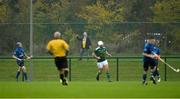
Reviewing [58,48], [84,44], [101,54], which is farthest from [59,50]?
[84,44]

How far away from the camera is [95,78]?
40.8 metres

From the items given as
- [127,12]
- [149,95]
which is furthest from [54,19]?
[149,95]

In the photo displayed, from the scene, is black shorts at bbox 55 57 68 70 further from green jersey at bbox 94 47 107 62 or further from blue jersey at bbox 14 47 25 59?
blue jersey at bbox 14 47 25 59

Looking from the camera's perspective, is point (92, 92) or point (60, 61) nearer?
point (92, 92)

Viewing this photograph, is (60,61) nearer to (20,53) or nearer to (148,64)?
(148,64)

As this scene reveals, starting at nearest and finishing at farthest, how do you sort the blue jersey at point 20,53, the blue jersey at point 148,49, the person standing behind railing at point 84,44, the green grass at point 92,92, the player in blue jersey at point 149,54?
the green grass at point 92,92 → the player in blue jersey at point 149,54 → the blue jersey at point 148,49 → the blue jersey at point 20,53 → the person standing behind railing at point 84,44

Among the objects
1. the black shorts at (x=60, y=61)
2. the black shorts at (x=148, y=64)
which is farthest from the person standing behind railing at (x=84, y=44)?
the black shorts at (x=60, y=61)

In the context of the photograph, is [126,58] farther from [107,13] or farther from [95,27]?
[107,13]

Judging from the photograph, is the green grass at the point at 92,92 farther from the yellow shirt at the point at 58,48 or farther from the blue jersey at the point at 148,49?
the blue jersey at the point at 148,49

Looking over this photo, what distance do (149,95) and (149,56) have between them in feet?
19.6

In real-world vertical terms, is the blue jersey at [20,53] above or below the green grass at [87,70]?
above

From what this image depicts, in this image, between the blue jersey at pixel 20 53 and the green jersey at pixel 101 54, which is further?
the blue jersey at pixel 20 53

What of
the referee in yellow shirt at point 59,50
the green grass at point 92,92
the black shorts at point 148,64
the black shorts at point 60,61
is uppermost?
the referee in yellow shirt at point 59,50

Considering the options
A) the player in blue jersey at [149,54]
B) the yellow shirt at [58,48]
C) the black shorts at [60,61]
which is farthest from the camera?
the player in blue jersey at [149,54]
